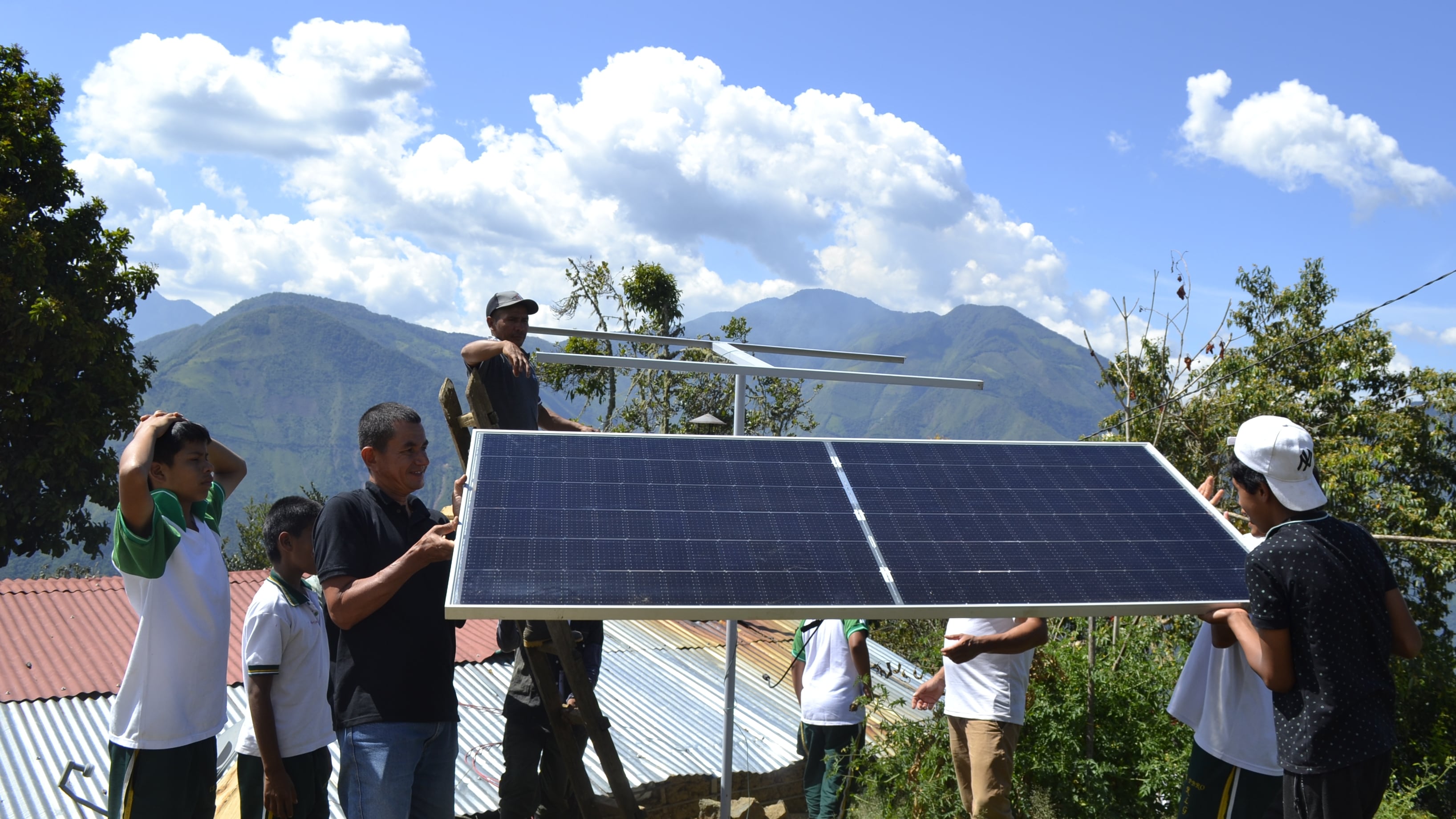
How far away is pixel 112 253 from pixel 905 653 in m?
26.3

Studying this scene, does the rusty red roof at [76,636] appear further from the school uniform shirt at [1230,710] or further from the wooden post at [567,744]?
the school uniform shirt at [1230,710]

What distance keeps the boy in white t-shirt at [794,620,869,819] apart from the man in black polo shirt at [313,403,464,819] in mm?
2600

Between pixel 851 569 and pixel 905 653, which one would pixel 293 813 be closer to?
pixel 851 569

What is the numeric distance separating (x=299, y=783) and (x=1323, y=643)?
4.12 meters

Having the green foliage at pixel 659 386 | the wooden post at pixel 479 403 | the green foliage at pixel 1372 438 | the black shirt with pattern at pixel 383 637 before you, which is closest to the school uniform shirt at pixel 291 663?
the black shirt with pattern at pixel 383 637

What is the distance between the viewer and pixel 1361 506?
19.9 meters

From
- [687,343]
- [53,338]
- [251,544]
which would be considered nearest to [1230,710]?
[687,343]

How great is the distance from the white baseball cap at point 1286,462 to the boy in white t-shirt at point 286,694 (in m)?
3.96

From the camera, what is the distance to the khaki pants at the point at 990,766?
203 inches

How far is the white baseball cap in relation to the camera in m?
3.54

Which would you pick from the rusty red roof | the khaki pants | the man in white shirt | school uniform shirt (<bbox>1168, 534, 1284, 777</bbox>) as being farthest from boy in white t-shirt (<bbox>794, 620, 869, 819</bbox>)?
the rusty red roof

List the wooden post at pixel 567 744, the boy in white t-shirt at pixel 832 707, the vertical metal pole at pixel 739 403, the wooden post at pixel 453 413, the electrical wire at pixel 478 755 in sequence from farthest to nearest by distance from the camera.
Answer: the electrical wire at pixel 478 755
the boy in white t-shirt at pixel 832 707
the vertical metal pole at pixel 739 403
the wooden post at pixel 567 744
the wooden post at pixel 453 413

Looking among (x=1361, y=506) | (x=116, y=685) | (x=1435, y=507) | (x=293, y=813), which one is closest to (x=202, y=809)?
(x=293, y=813)

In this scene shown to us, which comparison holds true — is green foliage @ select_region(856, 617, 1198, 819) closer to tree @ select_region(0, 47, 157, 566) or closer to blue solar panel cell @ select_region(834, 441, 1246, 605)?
blue solar panel cell @ select_region(834, 441, 1246, 605)
